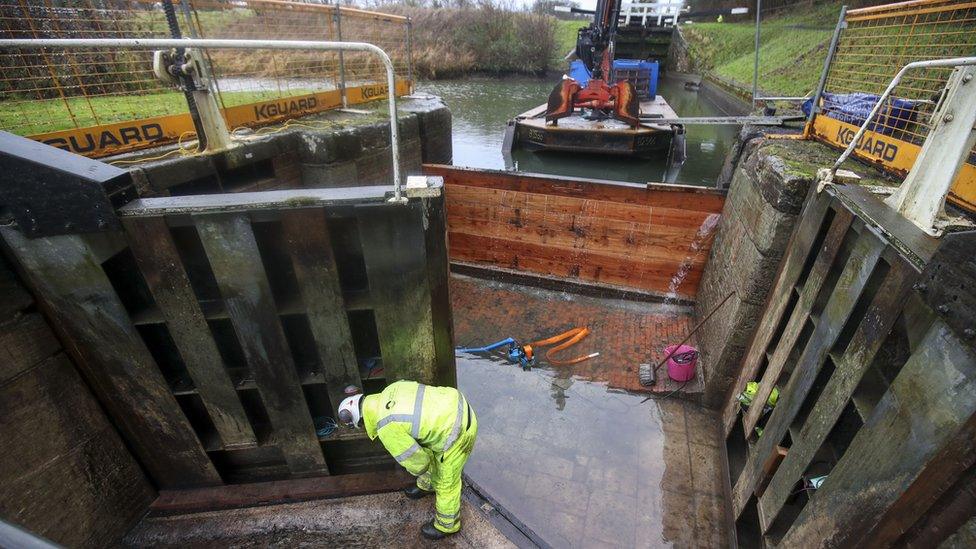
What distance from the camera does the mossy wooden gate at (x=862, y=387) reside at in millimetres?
1979

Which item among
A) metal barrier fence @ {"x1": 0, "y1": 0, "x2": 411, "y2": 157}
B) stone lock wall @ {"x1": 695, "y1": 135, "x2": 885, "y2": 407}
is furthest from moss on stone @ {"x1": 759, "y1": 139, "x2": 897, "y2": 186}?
metal barrier fence @ {"x1": 0, "y1": 0, "x2": 411, "y2": 157}

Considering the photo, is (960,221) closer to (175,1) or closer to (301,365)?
(301,365)

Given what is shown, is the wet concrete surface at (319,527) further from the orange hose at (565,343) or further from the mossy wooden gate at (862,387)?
the orange hose at (565,343)

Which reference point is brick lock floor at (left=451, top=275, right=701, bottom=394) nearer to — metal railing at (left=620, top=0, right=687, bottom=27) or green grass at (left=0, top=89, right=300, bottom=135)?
green grass at (left=0, top=89, right=300, bottom=135)

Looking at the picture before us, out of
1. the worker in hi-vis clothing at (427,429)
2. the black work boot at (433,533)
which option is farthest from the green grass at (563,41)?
the black work boot at (433,533)

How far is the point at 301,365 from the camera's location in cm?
387

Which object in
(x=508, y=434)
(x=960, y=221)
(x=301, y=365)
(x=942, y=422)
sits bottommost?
(x=508, y=434)

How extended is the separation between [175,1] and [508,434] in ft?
22.4

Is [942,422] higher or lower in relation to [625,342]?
higher

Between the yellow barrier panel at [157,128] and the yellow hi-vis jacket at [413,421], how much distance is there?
14.3 ft

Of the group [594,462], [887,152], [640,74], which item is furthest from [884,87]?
[640,74]

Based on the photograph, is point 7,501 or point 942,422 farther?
point 7,501

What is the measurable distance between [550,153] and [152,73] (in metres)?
11.4

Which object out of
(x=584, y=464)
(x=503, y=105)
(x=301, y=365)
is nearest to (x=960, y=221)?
(x=584, y=464)
